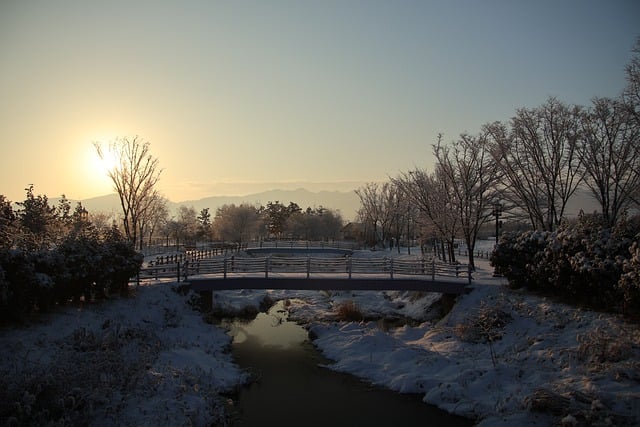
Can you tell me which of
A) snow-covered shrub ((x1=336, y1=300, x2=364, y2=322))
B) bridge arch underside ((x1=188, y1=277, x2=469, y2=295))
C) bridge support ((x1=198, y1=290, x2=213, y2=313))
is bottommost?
snow-covered shrub ((x1=336, y1=300, x2=364, y2=322))

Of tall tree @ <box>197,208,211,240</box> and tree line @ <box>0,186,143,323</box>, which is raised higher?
tall tree @ <box>197,208,211,240</box>

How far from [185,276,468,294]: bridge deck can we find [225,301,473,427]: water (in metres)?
3.58

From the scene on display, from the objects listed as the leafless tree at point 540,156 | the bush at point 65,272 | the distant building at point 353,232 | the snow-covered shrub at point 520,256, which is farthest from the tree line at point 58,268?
the distant building at point 353,232

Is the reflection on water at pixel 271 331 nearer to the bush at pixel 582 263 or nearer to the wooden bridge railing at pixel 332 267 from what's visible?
the wooden bridge railing at pixel 332 267

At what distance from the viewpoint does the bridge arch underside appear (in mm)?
23578

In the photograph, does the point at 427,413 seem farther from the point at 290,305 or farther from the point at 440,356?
the point at 290,305

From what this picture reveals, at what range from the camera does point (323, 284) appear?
23.8 m

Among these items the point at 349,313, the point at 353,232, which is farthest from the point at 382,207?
the point at 349,313

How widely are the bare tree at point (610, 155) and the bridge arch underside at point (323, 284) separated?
15.4 metres

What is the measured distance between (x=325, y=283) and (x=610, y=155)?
21.8 meters

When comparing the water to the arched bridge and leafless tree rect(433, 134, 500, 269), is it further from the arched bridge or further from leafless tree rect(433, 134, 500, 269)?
leafless tree rect(433, 134, 500, 269)

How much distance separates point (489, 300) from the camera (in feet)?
68.7

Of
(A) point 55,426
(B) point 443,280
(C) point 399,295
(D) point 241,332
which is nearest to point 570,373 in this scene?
(B) point 443,280

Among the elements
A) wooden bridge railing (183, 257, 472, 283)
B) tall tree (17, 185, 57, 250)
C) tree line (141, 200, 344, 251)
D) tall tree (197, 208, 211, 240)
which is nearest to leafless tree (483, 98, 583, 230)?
wooden bridge railing (183, 257, 472, 283)
